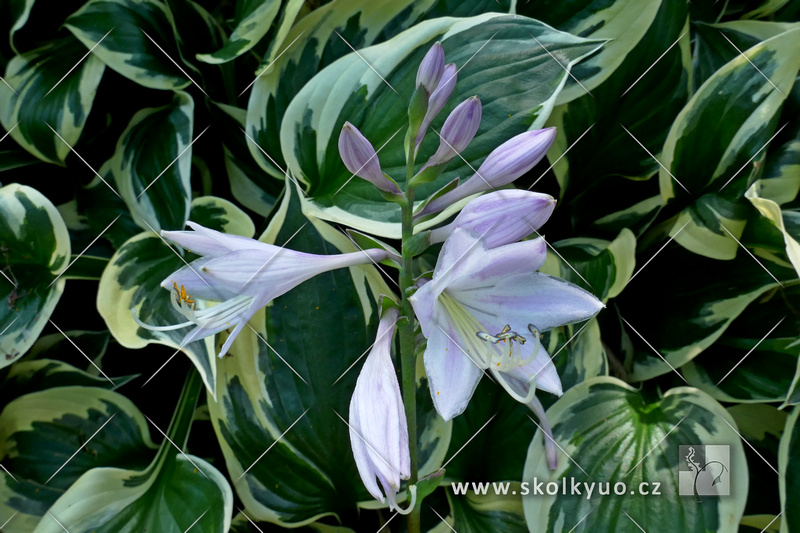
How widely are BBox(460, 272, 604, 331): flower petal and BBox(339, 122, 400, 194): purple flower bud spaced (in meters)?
0.10

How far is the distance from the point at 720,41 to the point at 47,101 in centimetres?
80

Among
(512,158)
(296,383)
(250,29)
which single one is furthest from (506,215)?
(250,29)

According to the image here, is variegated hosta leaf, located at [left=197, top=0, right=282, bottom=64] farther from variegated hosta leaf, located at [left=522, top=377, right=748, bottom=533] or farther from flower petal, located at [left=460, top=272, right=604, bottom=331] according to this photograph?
variegated hosta leaf, located at [left=522, top=377, right=748, bottom=533]

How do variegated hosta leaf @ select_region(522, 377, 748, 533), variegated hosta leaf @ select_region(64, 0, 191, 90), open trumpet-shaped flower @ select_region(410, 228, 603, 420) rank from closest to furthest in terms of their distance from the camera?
1. open trumpet-shaped flower @ select_region(410, 228, 603, 420)
2. variegated hosta leaf @ select_region(522, 377, 748, 533)
3. variegated hosta leaf @ select_region(64, 0, 191, 90)

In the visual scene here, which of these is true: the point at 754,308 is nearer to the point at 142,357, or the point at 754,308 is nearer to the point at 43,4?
the point at 142,357

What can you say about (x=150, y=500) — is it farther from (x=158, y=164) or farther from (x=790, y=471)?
(x=790, y=471)

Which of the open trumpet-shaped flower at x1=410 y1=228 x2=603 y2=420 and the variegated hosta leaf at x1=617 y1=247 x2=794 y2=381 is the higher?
the open trumpet-shaped flower at x1=410 y1=228 x2=603 y2=420

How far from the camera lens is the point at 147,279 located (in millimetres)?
628

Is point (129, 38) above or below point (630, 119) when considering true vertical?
above

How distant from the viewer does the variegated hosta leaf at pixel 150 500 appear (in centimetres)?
56

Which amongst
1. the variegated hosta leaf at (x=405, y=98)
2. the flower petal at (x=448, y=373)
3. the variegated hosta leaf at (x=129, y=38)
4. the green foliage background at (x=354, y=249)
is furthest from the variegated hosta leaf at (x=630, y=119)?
the variegated hosta leaf at (x=129, y=38)

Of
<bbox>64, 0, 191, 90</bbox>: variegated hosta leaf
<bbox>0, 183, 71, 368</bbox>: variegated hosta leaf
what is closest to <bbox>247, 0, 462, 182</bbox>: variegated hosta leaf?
<bbox>64, 0, 191, 90</bbox>: variegated hosta leaf

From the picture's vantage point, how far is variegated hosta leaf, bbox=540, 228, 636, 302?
60cm

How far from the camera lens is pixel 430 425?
60 cm
